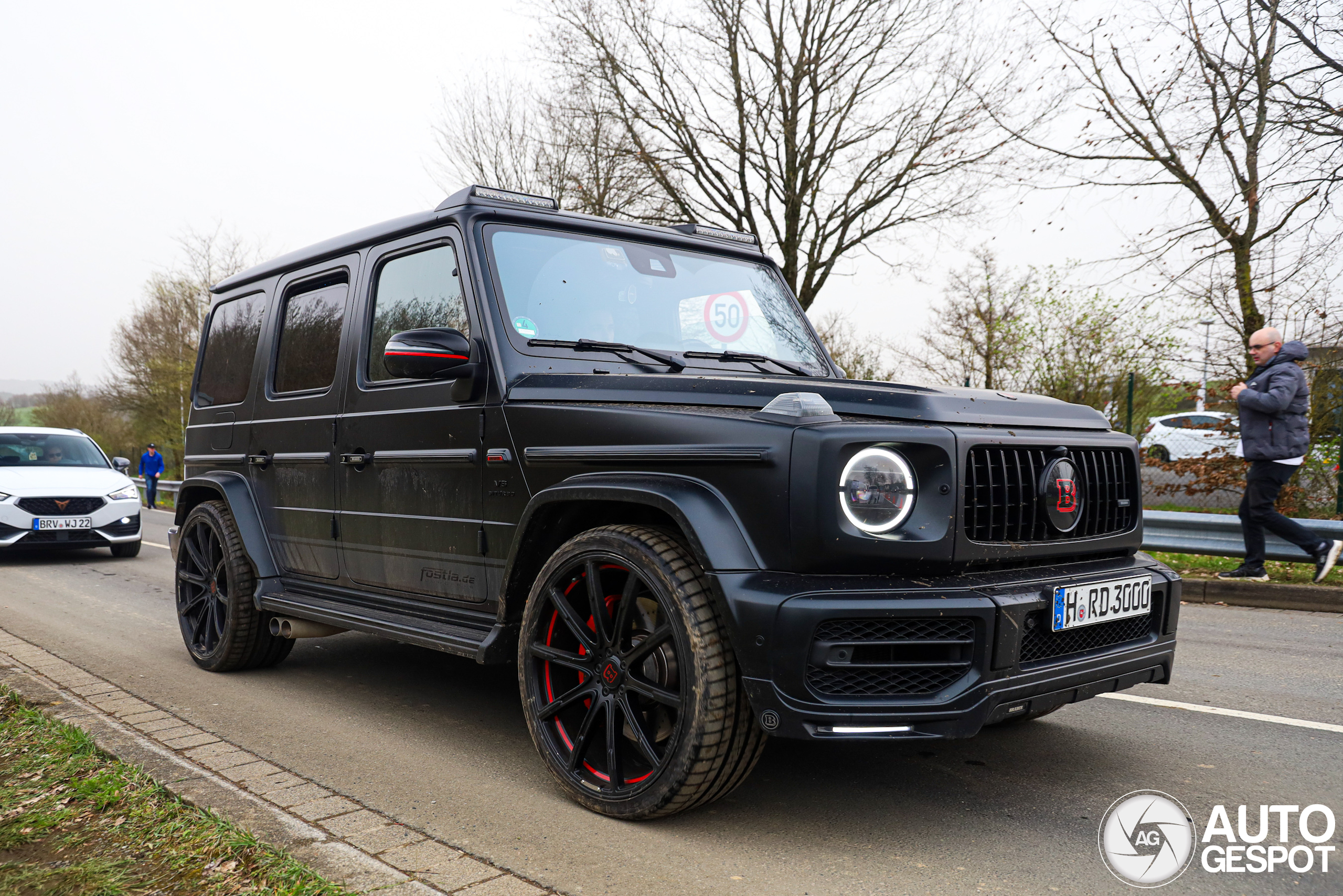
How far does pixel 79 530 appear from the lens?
10898 mm

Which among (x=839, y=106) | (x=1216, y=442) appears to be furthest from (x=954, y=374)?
(x=1216, y=442)

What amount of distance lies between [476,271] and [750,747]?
6.85 feet

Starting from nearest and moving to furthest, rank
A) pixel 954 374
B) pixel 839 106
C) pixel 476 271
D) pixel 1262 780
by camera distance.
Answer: pixel 1262 780 → pixel 476 271 → pixel 839 106 → pixel 954 374

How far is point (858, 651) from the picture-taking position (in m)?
2.66

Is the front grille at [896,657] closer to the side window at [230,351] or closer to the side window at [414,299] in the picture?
the side window at [414,299]

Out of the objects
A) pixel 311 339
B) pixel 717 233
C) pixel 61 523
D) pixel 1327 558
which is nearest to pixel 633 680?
pixel 717 233

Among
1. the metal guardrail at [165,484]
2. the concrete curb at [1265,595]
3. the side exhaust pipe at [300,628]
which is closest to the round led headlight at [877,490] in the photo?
the side exhaust pipe at [300,628]

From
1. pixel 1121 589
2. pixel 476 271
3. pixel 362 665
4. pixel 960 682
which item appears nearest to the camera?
pixel 960 682

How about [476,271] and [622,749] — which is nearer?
[622,749]

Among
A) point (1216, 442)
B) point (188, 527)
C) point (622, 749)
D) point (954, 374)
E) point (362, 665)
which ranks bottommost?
point (362, 665)

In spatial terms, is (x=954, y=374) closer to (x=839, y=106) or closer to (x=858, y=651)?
(x=839, y=106)

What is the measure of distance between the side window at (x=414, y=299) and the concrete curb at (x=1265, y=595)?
250 inches

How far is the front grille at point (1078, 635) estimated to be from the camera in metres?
2.79

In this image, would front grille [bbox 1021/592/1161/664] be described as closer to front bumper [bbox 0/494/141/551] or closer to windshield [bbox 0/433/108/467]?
front bumper [bbox 0/494/141/551]
